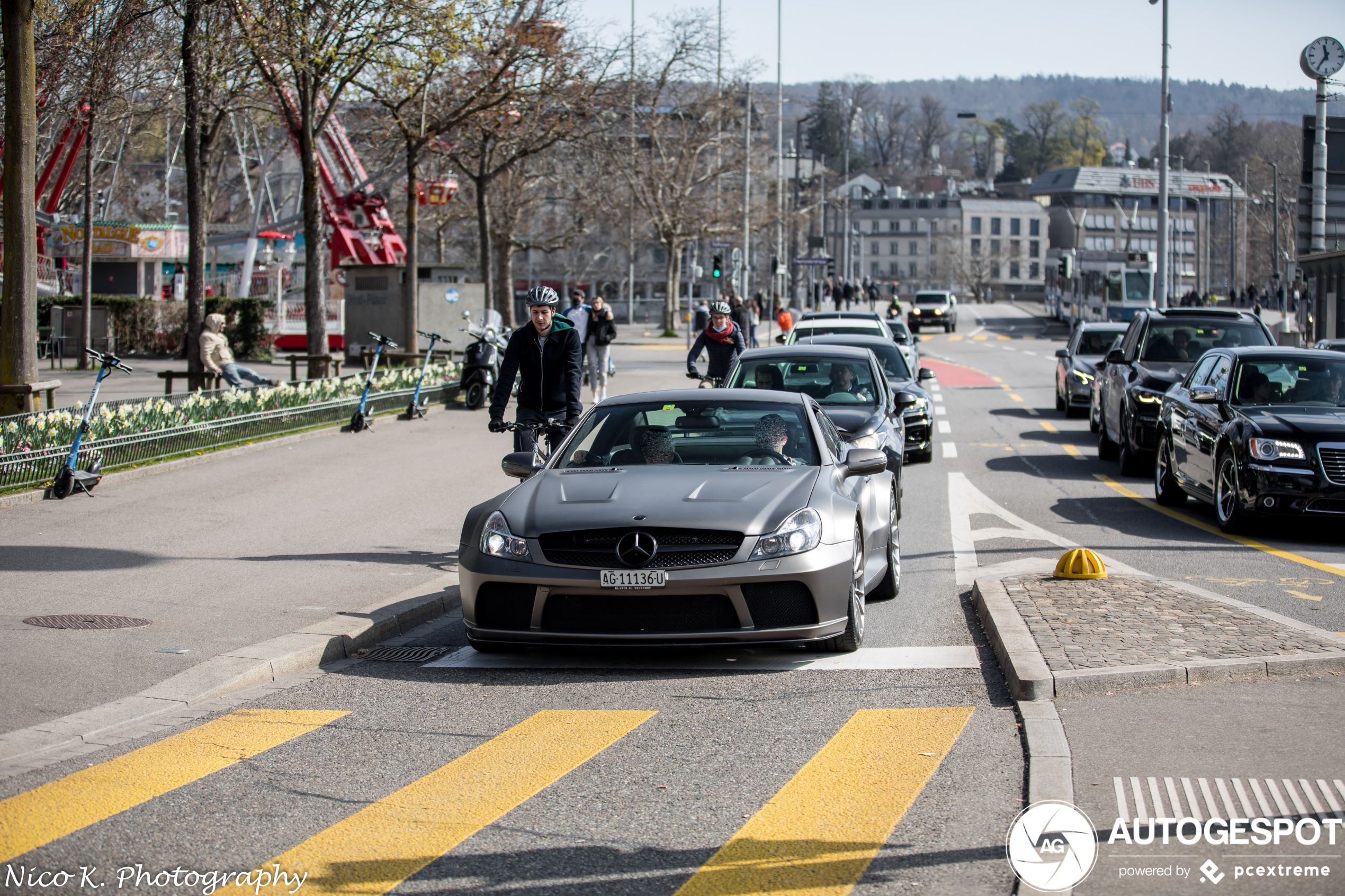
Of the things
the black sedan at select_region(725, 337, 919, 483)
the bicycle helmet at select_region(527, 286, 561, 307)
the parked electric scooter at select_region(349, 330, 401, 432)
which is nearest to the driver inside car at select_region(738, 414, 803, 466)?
the bicycle helmet at select_region(527, 286, 561, 307)

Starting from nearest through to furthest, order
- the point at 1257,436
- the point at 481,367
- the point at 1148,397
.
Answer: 1. the point at 1257,436
2. the point at 1148,397
3. the point at 481,367

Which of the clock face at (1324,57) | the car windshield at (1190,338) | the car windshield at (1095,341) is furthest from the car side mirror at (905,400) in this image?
the clock face at (1324,57)

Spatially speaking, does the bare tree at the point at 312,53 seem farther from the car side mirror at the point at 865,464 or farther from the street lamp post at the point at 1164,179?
the street lamp post at the point at 1164,179

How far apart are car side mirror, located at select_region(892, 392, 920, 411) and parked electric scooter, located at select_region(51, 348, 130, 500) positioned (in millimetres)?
8478

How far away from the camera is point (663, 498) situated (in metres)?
7.49

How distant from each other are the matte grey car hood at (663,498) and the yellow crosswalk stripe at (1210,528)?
4.74 metres

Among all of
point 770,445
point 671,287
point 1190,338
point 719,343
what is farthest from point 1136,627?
point 671,287

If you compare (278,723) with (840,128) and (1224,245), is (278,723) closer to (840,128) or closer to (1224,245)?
(1224,245)

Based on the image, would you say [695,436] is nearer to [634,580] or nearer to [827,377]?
[634,580]

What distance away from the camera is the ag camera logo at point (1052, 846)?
430 centimetres

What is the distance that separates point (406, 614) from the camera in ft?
28.8

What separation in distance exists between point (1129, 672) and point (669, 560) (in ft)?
7.16

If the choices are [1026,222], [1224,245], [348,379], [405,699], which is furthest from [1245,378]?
[1026,222]

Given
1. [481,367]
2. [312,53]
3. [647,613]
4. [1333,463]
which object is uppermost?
[312,53]
